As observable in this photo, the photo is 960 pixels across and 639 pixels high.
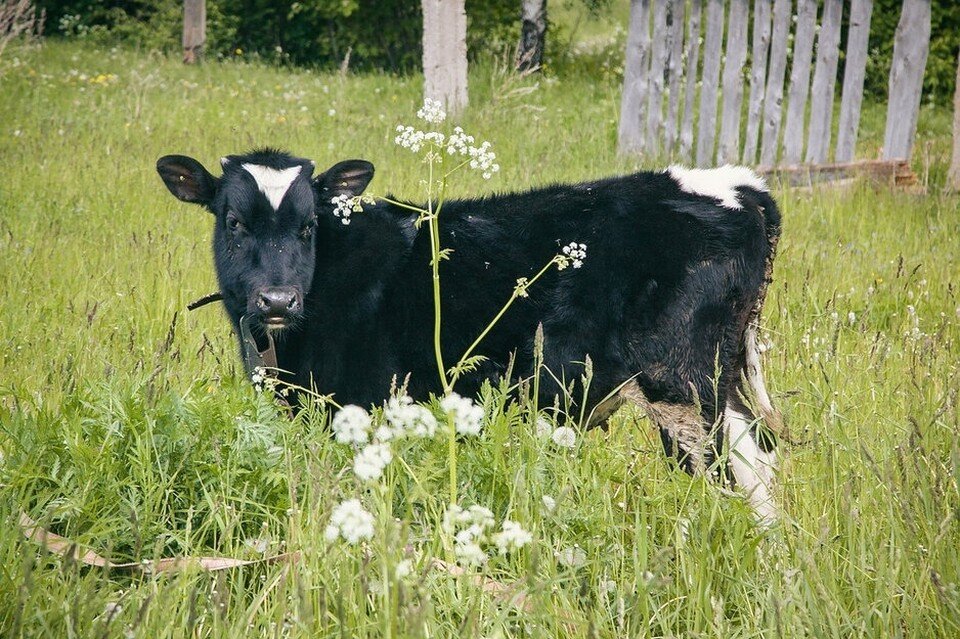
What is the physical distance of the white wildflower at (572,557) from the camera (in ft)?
8.27

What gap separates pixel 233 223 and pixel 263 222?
6.6 inches

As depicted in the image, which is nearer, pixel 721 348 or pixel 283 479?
pixel 283 479

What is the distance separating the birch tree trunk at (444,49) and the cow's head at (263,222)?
6324 mm

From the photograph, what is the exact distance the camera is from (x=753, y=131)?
8789 millimetres

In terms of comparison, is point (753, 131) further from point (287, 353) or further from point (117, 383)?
point (117, 383)

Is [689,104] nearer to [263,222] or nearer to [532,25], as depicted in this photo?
[263,222]

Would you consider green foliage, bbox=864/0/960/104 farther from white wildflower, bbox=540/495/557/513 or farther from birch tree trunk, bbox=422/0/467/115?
white wildflower, bbox=540/495/557/513

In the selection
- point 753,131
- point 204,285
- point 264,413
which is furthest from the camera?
point 753,131

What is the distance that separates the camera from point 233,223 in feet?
14.0

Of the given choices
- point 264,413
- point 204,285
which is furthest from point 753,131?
point 264,413

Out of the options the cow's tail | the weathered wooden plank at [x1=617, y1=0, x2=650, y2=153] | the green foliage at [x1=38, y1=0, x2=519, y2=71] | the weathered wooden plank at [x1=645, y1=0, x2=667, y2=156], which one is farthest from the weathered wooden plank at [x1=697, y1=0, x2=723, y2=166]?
the green foliage at [x1=38, y1=0, x2=519, y2=71]

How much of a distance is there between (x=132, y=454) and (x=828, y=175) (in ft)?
22.3

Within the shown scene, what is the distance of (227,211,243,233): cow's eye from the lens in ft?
13.9

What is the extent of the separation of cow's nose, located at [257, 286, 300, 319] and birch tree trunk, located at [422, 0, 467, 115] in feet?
22.9
